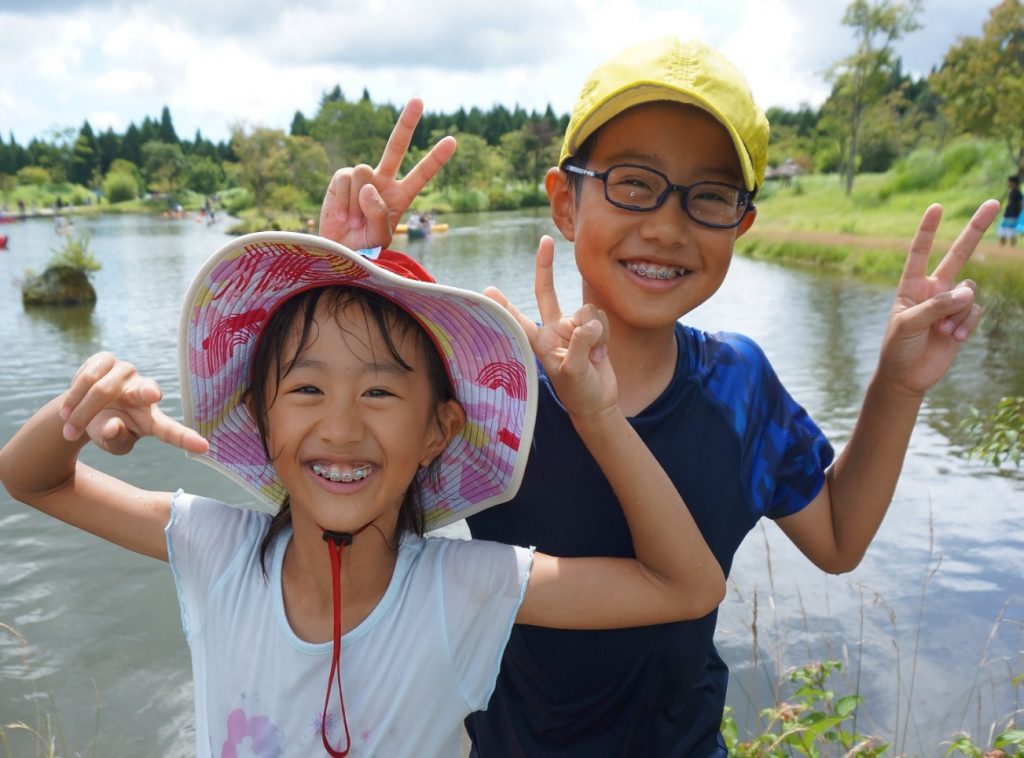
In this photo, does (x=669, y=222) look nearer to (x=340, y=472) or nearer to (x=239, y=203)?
(x=340, y=472)

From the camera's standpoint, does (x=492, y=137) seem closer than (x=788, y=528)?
No

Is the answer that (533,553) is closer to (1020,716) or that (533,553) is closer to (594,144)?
(594,144)

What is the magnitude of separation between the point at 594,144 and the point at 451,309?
1.35 feet

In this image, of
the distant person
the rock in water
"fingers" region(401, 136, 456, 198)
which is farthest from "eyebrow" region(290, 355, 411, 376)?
the distant person

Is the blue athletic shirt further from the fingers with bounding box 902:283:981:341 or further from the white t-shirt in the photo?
the fingers with bounding box 902:283:981:341

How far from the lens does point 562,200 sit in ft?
5.20

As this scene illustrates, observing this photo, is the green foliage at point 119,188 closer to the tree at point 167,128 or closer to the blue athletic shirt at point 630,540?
the tree at point 167,128

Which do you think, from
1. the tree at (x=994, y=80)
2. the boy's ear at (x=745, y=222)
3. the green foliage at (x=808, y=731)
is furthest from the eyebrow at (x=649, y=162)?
the tree at (x=994, y=80)

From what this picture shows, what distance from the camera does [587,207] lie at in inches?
57.1

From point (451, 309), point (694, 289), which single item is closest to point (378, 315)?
point (451, 309)

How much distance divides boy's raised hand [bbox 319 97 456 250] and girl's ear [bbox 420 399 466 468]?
326 mm

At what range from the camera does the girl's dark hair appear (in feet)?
4.38

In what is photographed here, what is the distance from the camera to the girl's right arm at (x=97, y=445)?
3.71 feet

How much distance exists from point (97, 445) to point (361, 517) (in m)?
0.39
